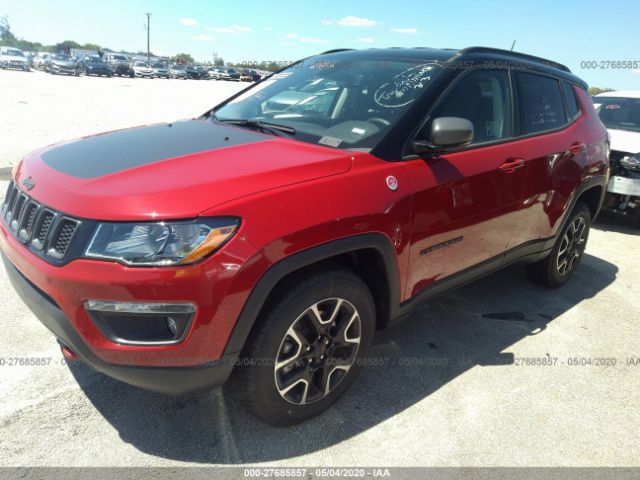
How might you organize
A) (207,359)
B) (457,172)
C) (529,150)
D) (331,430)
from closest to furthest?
(207,359) < (331,430) < (457,172) < (529,150)

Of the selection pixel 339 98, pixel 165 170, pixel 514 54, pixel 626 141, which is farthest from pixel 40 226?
pixel 626 141

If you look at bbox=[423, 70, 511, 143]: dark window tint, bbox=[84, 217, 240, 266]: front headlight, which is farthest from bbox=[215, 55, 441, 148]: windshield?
bbox=[84, 217, 240, 266]: front headlight

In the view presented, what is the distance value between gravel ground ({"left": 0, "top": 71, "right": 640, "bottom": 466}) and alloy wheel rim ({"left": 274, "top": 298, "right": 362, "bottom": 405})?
0.74ft

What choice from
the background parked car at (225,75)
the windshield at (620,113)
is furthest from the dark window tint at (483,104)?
the background parked car at (225,75)

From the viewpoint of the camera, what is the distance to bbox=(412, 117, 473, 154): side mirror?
2.55 m

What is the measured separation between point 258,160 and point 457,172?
1187mm

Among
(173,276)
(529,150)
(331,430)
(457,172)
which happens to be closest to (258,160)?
(173,276)

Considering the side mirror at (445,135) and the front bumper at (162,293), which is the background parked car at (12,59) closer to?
the front bumper at (162,293)

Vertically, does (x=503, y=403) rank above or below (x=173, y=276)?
below

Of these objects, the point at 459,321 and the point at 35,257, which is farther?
the point at 459,321

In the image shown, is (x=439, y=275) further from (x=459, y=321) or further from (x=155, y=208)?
(x=155, y=208)

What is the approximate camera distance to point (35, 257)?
2066 mm

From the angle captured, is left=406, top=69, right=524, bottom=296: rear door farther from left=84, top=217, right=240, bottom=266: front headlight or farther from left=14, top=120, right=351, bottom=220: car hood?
left=84, top=217, right=240, bottom=266: front headlight

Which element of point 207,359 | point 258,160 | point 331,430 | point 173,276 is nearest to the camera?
point 173,276
